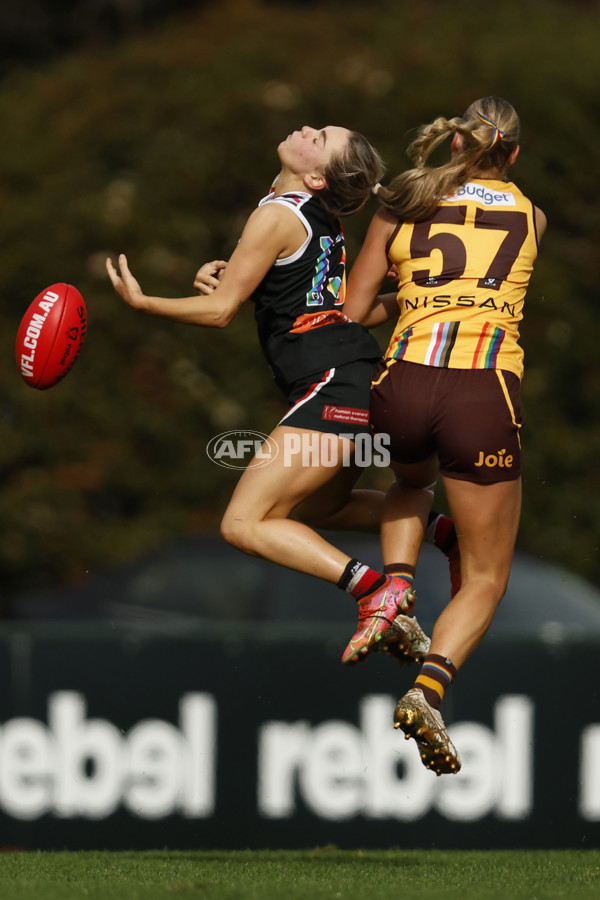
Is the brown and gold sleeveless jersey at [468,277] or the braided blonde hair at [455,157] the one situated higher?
the braided blonde hair at [455,157]

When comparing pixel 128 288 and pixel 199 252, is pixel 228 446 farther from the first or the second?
pixel 128 288

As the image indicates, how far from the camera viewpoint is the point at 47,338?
19.7 feet

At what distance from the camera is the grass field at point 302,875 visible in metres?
5.71

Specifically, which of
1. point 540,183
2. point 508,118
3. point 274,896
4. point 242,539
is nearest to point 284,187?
point 508,118

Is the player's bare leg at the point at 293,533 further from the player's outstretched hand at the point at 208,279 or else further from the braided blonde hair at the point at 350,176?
the braided blonde hair at the point at 350,176

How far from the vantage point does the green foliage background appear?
10.8 m

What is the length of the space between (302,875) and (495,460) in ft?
6.69

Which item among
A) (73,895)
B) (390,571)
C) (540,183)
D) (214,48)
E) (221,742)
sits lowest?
(221,742)

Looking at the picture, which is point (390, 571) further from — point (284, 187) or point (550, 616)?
point (550, 616)

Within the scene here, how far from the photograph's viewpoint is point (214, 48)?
12.2 m

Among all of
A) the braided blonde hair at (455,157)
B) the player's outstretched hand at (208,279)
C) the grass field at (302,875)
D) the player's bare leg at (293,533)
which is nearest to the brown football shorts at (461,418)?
the player's bare leg at (293,533)

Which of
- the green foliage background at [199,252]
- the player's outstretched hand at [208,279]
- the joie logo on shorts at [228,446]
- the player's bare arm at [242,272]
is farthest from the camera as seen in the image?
the green foliage background at [199,252]

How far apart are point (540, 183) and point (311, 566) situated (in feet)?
19.8

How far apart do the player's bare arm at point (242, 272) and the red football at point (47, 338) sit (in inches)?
14.2
